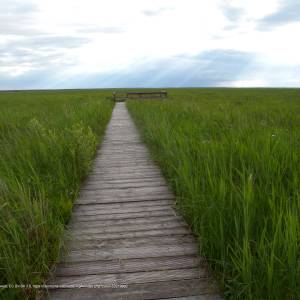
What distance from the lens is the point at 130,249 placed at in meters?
2.42

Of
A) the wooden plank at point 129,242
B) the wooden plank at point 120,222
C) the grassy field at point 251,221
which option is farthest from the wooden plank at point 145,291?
the wooden plank at point 120,222

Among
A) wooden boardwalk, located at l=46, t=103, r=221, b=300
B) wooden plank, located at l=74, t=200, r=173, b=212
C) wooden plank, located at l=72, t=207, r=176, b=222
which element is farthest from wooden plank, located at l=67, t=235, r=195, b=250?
wooden plank, located at l=74, t=200, r=173, b=212

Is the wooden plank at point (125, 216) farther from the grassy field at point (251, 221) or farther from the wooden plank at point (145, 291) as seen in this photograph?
the wooden plank at point (145, 291)

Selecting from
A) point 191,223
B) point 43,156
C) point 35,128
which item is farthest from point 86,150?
point 191,223

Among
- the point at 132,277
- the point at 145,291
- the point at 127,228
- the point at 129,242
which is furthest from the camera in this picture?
the point at 127,228

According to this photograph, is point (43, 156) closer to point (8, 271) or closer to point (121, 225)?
point (121, 225)

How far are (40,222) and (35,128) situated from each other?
3.24 meters

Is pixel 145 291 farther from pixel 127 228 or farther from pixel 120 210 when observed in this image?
pixel 120 210

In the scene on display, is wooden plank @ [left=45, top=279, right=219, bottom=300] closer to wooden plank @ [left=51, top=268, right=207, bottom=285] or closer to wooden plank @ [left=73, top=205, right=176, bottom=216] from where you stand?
wooden plank @ [left=51, top=268, right=207, bottom=285]

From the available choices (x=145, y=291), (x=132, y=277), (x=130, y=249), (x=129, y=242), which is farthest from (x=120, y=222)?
(x=145, y=291)

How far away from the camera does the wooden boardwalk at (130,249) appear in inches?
78.0

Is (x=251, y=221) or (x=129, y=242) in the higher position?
(x=251, y=221)

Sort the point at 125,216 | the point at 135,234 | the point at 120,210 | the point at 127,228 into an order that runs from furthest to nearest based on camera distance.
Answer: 1. the point at 120,210
2. the point at 125,216
3. the point at 127,228
4. the point at 135,234

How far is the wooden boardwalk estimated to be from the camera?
6.50 feet
